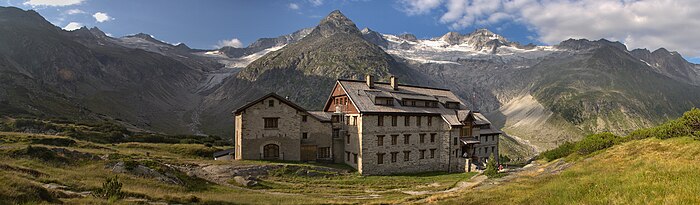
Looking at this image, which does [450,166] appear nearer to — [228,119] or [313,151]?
[313,151]

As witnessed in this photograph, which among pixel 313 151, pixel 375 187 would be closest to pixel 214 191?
pixel 375 187

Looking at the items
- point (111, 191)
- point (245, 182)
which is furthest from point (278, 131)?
point (111, 191)

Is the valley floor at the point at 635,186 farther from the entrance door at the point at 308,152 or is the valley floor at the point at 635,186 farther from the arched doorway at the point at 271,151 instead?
the arched doorway at the point at 271,151

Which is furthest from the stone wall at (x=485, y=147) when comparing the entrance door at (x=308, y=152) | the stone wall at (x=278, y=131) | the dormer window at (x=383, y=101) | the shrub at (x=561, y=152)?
the entrance door at (x=308, y=152)

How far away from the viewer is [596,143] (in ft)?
153

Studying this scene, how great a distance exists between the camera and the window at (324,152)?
53.3m

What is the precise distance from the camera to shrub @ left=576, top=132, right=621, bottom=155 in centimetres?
4541

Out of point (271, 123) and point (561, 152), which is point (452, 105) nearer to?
point (561, 152)

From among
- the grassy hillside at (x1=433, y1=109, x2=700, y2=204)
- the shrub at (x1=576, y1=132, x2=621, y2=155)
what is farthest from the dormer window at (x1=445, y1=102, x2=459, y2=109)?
the grassy hillside at (x1=433, y1=109, x2=700, y2=204)

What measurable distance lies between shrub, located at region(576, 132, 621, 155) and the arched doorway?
39.8 meters

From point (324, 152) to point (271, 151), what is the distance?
27.2ft

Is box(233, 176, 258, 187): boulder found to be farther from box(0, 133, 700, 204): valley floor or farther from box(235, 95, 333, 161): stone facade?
box(235, 95, 333, 161): stone facade

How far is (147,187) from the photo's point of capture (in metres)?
23.8

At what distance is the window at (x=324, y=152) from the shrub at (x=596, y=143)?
33.8 m
